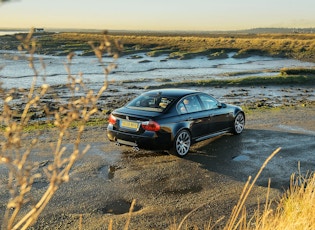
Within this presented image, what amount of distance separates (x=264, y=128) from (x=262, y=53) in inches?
2171

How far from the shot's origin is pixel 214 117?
1143 centimetres

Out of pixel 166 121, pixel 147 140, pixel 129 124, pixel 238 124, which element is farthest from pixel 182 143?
pixel 238 124

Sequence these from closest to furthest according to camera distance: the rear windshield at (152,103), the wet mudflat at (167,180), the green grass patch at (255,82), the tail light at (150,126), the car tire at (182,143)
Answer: the wet mudflat at (167,180), the tail light at (150,126), the car tire at (182,143), the rear windshield at (152,103), the green grass patch at (255,82)

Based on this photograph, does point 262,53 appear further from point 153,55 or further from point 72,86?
point 72,86

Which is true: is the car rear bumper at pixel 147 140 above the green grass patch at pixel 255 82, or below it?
above

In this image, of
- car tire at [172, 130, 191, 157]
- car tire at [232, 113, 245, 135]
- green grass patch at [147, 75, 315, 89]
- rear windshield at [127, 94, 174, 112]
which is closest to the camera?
car tire at [172, 130, 191, 157]

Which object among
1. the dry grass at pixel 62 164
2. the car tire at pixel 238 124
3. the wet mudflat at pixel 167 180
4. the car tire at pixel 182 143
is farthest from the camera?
the car tire at pixel 238 124

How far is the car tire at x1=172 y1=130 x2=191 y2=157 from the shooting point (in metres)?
9.88

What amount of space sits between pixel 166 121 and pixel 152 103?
2.47ft

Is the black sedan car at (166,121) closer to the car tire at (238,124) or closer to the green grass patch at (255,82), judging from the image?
the car tire at (238,124)

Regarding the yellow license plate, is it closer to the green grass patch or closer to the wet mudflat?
the wet mudflat

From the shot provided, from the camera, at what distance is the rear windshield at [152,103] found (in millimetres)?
10055

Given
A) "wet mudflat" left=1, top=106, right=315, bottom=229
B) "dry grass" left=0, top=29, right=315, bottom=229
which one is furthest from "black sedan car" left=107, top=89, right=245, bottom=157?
"dry grass" left=0, top=29, right=315, bottom=229

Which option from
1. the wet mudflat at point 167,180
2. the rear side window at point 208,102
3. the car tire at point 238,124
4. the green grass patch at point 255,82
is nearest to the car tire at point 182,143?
the wet mudflat at point 167,180
